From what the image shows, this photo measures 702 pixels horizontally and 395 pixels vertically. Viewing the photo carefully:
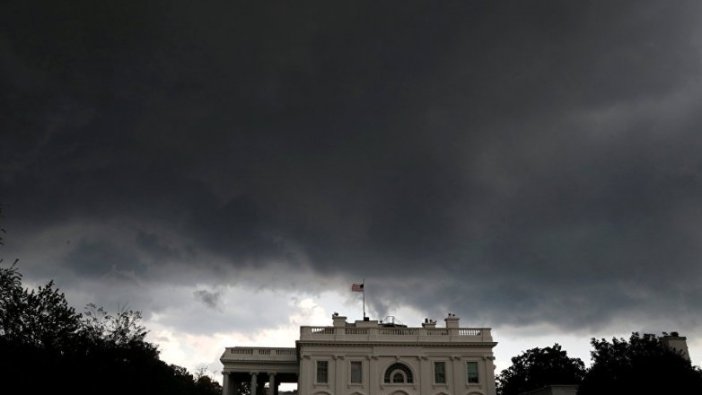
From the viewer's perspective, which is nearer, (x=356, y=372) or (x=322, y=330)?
(x=356, y=372)

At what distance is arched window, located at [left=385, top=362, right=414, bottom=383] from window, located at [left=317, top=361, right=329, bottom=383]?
527 centimetres

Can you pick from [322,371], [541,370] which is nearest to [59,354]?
[322,371]

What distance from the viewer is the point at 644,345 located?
4300cm

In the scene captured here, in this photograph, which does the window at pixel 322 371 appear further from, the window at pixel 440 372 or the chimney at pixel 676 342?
the chimney at pixel 676 342

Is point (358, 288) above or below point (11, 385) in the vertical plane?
above

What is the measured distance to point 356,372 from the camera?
5259 cm

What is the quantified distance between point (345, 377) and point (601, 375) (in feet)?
70.6

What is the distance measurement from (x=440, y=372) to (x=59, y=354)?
103 ft

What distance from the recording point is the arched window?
52.5 m

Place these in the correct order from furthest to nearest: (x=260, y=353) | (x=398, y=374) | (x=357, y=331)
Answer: (x=260, y=353), (x=357, y=331), (x=398, y=374)

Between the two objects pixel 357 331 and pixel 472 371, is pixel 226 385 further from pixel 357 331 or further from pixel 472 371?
pixel 472 371

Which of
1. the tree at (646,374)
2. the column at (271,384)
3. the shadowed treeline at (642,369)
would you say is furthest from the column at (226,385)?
the tree at (646,374)

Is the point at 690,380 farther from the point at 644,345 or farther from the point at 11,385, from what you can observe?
the point at 11,385

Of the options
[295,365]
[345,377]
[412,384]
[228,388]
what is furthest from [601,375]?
[228,388]
